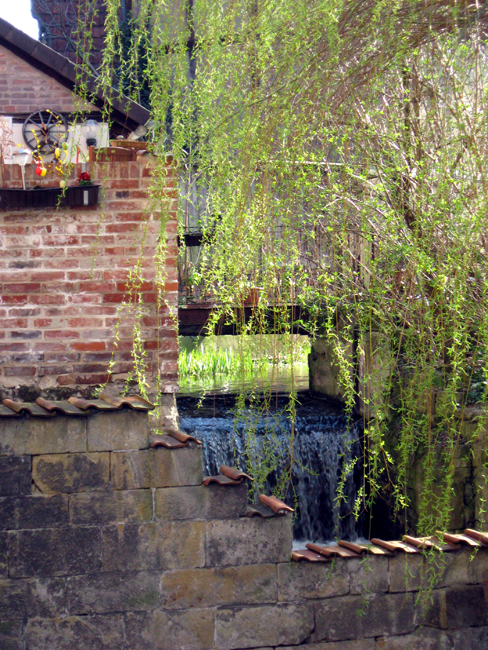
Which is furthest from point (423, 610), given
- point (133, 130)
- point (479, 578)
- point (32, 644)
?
point (133, 130)

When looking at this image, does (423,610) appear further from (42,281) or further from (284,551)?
(42,281)

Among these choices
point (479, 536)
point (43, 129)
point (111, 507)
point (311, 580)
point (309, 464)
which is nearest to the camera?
point (111, 507)

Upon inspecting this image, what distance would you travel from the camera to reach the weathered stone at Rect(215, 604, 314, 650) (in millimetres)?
2932

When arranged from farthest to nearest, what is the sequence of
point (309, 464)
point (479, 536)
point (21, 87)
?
point (21, 87) < point (309, 464) < point (479, 536)

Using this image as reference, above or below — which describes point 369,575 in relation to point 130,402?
below

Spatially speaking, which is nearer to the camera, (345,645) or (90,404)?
(90,404)

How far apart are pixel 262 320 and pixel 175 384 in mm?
540

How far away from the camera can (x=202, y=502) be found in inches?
117

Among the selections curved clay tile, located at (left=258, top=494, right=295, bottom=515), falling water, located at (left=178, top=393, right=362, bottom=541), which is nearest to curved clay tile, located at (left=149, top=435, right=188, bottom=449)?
curved clay tile, located at (left=258, top=494, right=295, bottom=515)

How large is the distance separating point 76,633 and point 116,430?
3.02 ft

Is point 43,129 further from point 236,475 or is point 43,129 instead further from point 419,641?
point 419,641

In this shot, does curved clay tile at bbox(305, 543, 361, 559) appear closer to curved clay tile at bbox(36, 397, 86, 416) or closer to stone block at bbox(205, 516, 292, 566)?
stone block at bbox(205, 516, 292, 566)

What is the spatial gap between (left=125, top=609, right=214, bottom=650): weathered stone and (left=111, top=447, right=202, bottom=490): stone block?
0.59 metres

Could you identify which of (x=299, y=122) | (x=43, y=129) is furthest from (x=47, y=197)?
(x=43, y=129)
